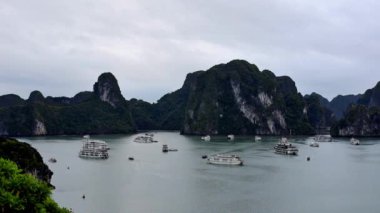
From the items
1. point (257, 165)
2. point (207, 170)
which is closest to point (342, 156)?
point (257, 165)

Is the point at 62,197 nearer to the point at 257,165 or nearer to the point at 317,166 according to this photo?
the point at 257,165

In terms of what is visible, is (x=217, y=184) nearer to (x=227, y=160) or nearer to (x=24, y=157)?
(x=227, y=160)

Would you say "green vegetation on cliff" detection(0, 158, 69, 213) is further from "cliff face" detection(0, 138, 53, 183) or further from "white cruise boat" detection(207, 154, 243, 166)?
"white cruise boat" detection(207, 154, 243, 166)

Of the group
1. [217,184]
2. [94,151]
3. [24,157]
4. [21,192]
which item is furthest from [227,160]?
[21,192]

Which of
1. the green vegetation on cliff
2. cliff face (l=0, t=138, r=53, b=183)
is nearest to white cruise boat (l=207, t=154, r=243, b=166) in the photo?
cliff face (l=0, t=138, r=53, b=183)

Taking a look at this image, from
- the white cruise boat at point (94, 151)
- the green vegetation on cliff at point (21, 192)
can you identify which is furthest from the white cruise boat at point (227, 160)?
the green vegetation on cliff at point (21, 192)

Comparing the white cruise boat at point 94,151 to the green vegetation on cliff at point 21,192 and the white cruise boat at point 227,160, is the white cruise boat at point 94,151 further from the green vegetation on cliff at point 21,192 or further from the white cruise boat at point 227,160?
the green vegetation on cliff at point 21,192
